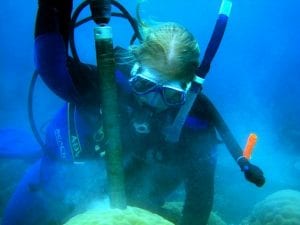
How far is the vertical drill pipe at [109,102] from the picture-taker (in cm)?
207

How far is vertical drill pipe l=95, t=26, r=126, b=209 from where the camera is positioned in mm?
2066

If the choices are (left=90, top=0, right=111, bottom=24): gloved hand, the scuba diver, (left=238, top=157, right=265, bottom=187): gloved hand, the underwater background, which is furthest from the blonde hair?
(left=238, top=157, right=265, bottom=187): gloved hand

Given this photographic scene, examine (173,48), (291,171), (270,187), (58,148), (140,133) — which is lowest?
(291,171)

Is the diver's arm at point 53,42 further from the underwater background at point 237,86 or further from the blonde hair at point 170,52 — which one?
the underwater background at point 237,86

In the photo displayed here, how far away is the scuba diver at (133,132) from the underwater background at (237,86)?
89 centimetres

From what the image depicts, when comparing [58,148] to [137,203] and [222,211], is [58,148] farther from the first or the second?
[222,211]

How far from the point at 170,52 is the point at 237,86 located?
33285 mm

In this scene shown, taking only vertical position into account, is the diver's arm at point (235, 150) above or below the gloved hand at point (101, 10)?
below

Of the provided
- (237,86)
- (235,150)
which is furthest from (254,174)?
(237,86)

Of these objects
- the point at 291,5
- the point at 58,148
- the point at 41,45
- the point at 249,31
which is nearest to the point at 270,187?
the point at 58,148

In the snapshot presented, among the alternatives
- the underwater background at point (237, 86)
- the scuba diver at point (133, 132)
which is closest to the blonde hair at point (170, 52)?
the scuba diver at point (133, 132)

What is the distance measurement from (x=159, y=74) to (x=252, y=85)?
33.2m

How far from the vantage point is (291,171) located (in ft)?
41.9

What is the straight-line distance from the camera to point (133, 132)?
10.2ft
